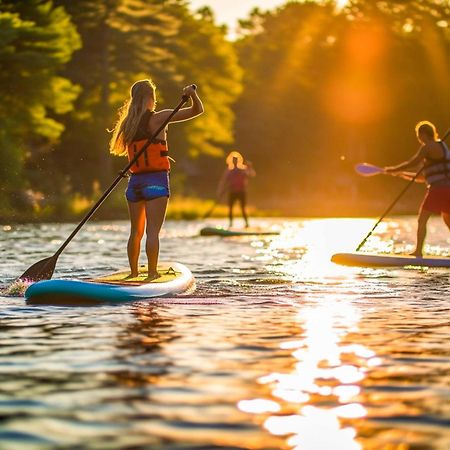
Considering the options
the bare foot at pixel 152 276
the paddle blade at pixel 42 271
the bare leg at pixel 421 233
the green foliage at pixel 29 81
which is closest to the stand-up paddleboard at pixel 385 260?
the bare leg at pixel 421 233

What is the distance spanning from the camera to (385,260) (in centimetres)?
1433

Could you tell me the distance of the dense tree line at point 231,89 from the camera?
3781cm

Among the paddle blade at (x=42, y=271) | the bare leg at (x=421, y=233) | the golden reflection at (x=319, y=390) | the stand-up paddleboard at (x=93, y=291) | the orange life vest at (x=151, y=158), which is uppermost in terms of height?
the orange life vest at (x=151, y=158)

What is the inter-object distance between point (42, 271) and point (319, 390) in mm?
5792

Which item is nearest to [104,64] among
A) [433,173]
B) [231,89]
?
[231,89]

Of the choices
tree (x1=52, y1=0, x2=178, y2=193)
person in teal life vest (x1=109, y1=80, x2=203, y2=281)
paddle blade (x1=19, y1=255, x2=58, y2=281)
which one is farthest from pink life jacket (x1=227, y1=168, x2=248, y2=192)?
tree (x1=52, y1=0, x2=178, y2=193)

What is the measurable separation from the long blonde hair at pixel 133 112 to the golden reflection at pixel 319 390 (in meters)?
2.92

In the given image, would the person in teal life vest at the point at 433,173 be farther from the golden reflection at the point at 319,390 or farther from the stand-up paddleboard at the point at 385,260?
the golden reflection at the point at 319,390

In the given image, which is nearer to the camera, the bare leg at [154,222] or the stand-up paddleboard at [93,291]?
the stand-up paddleboard at [93,291]

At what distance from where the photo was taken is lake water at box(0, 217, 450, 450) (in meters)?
4.95

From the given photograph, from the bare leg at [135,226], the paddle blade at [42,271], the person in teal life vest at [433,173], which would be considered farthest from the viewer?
the person in teal life vest at [433,173]

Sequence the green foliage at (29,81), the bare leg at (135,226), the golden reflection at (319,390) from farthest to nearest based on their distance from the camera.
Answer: the green foliage at (29,81) < the bare leg at (135,226) < the golden reflection at (319,390)

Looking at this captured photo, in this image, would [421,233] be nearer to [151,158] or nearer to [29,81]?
[151,158]

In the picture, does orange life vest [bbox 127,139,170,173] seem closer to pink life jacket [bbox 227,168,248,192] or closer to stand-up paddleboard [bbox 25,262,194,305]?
stand-up paddleboard [bbox 25,262,194,305]
